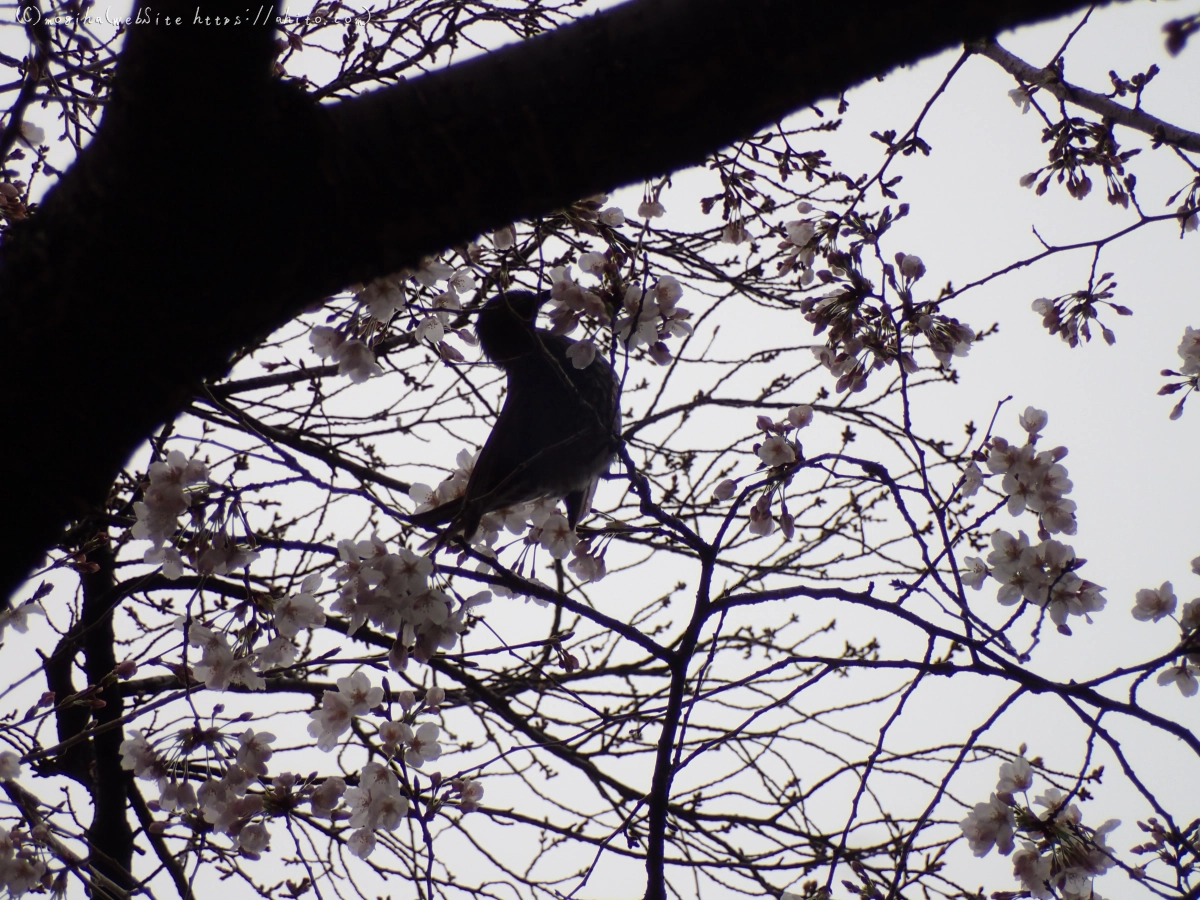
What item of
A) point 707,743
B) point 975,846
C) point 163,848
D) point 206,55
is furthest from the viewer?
point 163,848

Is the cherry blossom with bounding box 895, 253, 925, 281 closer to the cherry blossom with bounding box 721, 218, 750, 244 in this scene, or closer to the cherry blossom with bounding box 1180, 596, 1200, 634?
the cherry blossom with bounding box 721, 218, 750, 244

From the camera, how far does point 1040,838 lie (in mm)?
2518

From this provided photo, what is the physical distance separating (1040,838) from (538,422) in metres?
2.34

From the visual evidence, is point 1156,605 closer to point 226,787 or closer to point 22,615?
point 226,787

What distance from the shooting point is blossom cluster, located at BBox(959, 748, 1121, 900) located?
7.92ft

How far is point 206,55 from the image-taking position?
3.16ft

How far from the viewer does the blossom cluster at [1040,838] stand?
2414 mm

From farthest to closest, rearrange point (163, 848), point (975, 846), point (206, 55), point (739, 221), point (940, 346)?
point (163, 848) → point (739, 221) → point (940, 346) → point (975, 846) → point (206, 55)

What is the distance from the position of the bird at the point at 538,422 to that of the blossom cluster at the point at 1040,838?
1.70 metres

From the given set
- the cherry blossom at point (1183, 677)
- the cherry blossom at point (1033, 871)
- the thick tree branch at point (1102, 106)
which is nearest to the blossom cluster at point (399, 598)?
the cherry blossom at point (1033, 871)

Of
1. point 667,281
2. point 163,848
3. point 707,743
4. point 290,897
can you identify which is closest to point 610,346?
point 667,281

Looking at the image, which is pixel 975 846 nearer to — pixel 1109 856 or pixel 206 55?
pixel 1109 856

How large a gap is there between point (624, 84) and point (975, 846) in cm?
253

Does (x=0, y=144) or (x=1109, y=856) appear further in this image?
(x=1109, y=856)
